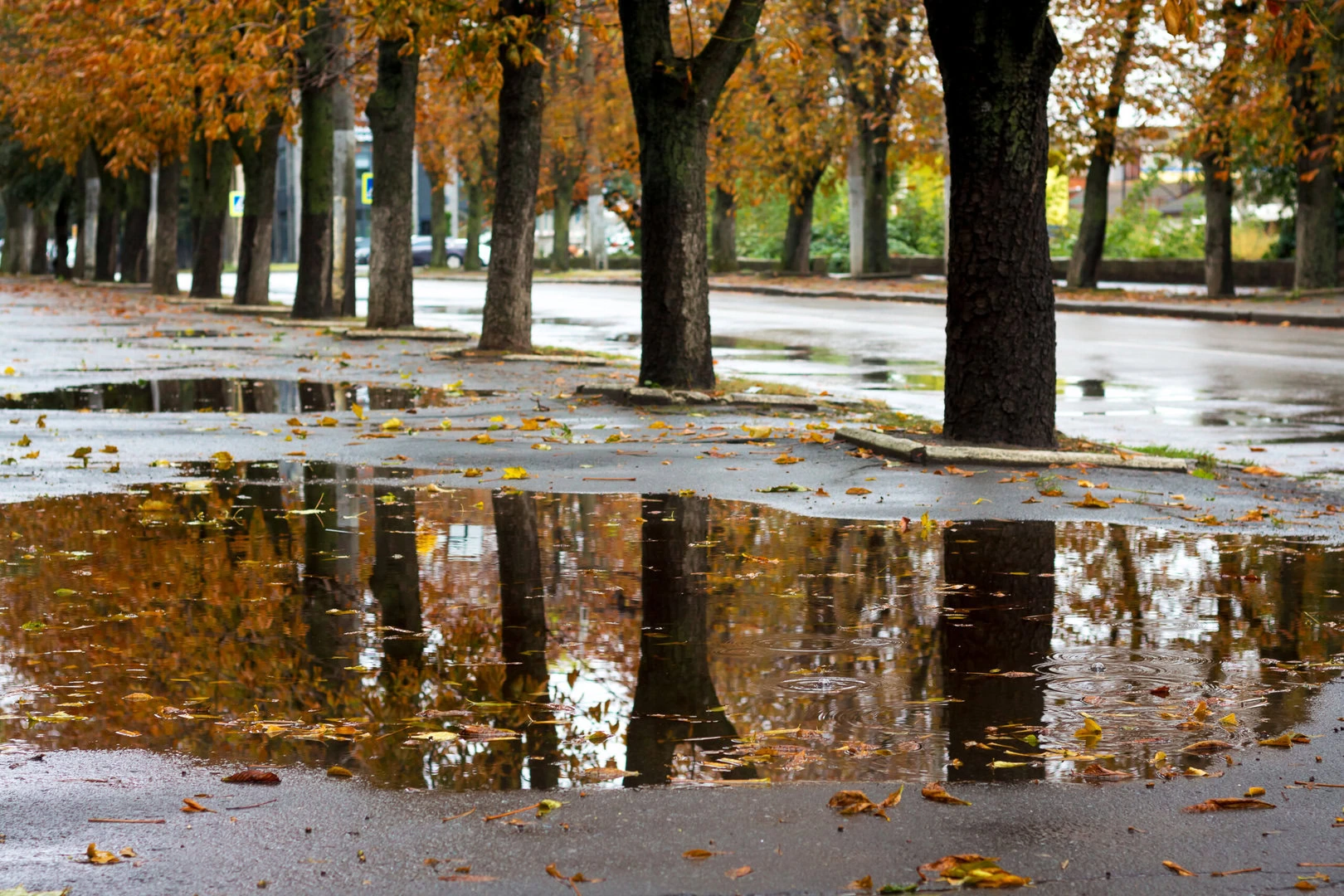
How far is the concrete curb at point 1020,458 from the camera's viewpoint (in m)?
10.7

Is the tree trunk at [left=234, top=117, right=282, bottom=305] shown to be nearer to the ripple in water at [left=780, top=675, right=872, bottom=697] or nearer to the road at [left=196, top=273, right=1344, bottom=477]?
the road at [left=196, top=273, right=1344, bottom=477]

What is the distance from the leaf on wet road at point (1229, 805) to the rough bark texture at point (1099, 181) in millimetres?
32479

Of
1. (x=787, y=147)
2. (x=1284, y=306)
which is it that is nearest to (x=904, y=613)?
(x=1284, y=306)

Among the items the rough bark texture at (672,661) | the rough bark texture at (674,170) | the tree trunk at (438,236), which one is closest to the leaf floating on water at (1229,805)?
the rough bark texture at (672,661)

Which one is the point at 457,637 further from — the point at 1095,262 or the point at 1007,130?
the point at 1095,262

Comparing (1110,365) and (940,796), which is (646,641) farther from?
(1110,365)

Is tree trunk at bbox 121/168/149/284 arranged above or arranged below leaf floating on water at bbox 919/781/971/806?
above

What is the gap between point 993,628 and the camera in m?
6.31

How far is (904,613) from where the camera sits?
6.56m

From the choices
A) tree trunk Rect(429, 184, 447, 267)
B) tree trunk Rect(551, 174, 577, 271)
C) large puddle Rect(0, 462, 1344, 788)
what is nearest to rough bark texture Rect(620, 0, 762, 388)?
large puddle Rect(0, 462, 1344, 788)

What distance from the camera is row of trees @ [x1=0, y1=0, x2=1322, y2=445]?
1112cm

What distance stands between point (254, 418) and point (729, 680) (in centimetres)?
932

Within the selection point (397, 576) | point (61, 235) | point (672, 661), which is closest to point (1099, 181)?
point (397, 576)

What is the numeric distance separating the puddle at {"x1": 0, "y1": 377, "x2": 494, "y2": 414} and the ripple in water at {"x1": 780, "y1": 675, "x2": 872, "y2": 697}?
981cm
